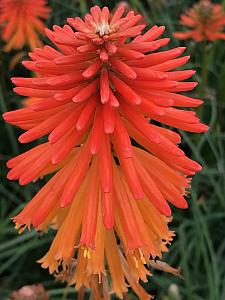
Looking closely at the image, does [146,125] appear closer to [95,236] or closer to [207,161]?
[95,236]

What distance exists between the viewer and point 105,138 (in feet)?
7.13

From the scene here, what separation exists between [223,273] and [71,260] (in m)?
2.00

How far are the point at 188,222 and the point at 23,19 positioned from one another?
2.19 m

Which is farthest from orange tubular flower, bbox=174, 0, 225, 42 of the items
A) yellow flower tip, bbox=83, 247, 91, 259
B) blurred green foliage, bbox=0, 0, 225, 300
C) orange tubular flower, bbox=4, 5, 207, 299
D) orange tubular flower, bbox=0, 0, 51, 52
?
yellow flower tip, bbox=83, 247, 91, 259

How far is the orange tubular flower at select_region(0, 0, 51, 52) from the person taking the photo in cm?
480

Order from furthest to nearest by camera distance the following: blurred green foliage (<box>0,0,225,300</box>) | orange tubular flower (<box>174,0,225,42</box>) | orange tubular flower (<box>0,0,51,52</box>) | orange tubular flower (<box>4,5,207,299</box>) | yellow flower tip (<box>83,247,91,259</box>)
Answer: orange tubular flower (<box>0,0,51,52</box>)
orange tubular flower (<box>174,0,225,42</box>)
blurred green foliage (<box>0,0,225,300</box>)
yellow flower tip (<box>83,247,91,259</box>)
orange tubular flower (<box>4,5,207,299</box>)

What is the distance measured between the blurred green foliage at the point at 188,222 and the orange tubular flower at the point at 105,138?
122 centimetres

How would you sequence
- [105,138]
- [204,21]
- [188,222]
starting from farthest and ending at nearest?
[204,21] → [188,222] → [105,138]

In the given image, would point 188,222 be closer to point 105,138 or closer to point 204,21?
point 204,21

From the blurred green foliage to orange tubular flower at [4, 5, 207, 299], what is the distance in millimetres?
1223

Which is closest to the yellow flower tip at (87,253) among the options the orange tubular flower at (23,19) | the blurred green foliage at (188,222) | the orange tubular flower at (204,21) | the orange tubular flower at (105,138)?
the orange tubular flower at (105,138)

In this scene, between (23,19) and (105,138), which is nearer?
(105,138)

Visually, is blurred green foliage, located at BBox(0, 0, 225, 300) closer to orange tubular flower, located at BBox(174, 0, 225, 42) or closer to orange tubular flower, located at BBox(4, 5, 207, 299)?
orange tubular flower, located at BBox(174, 0, 225, 42)

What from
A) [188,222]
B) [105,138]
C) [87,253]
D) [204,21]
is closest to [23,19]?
[204,21]
